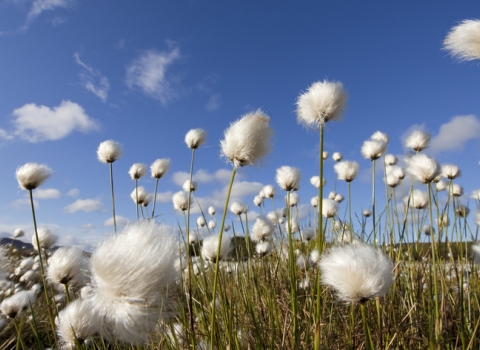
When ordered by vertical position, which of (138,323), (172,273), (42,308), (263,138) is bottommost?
(42,308)

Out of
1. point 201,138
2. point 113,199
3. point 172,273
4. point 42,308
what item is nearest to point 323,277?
point 172,273

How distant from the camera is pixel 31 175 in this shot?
2.81 m

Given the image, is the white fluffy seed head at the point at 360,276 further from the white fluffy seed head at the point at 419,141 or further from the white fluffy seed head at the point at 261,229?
the white fluffy seed head at the point at 419,141

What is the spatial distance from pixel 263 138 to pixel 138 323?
3.13 ft

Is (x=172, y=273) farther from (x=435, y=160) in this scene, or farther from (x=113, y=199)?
(x=113, y=199)

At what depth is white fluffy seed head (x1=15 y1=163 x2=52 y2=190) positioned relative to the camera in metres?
2.79

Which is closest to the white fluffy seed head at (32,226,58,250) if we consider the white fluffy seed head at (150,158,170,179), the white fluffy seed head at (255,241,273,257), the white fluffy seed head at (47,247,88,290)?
the white fluffy seed head at (150,158,170,179)

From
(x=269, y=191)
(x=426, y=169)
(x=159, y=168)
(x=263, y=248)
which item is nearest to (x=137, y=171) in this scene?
(x=159, y=168)

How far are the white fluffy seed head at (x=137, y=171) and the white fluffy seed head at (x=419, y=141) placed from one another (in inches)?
120

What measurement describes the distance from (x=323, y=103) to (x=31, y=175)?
2.37 metres

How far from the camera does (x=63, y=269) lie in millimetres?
2133

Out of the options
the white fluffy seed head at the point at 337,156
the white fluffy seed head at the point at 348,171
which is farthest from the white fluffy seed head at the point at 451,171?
the white fluffy seed head at the point at 337,156

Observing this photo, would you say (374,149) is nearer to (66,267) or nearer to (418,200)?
(418,200)

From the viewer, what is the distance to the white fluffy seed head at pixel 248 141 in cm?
160
